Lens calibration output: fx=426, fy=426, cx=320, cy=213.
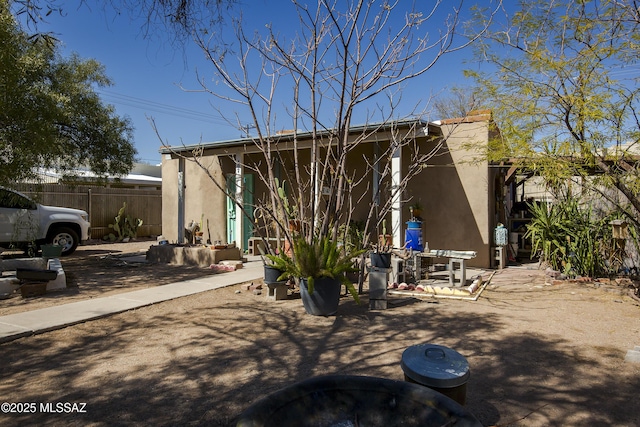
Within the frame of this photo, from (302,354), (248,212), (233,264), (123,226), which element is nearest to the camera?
(302,354)

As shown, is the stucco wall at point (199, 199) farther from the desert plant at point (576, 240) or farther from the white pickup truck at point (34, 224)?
the desert plant at point (576, 240)

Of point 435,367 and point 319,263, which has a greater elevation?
point 319,263

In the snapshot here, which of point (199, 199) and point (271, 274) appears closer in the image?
point (271, 274)

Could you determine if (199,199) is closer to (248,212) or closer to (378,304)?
(248,212)

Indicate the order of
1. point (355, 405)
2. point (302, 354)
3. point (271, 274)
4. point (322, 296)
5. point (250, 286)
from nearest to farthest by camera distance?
point (355, 405) < point (302, 354) < point (322, 296) < point (271, 274) < point (250, 286)

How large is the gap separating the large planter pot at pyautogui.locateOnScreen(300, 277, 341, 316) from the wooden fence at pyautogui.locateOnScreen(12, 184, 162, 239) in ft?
36.8

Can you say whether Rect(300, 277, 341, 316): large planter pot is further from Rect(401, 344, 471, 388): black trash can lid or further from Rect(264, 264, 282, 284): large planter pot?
Rect(401, 344, 471, 388): black trash can lid

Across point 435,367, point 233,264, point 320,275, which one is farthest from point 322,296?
point 233,264

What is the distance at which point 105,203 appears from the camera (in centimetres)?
1566

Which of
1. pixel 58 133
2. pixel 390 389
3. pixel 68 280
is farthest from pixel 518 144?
pixel 58 133

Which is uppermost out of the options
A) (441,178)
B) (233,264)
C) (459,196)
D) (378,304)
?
(441,178)

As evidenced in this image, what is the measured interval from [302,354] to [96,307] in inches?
127

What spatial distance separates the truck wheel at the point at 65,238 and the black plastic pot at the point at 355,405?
1069 cm

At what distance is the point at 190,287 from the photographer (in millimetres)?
7090
